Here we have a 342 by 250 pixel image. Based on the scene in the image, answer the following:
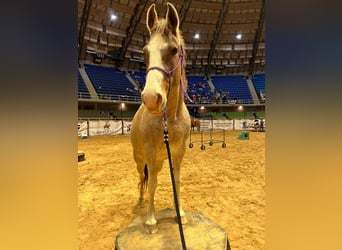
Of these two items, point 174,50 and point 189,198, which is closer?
point 174,50

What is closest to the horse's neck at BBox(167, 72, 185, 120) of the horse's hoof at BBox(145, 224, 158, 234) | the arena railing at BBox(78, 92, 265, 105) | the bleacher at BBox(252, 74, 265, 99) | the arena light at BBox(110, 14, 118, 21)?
the horse's hoof at BBox(145, 224, 158, 234)

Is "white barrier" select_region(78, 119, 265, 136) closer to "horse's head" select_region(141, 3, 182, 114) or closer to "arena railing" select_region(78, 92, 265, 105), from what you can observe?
"arena railing" select_region(78, 92, 265, 105)

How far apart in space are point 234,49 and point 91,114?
22.0 m

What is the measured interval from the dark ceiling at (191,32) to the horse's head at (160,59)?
2026 centimetres

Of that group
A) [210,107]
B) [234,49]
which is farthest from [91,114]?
[234,49]

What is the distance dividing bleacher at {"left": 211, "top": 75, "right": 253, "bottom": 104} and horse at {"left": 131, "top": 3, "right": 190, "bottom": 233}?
89.3ft

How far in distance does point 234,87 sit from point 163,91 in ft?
102

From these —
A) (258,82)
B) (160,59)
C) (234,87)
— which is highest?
(258,82)

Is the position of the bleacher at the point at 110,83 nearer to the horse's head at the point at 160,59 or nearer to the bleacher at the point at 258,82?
the bleacher at the point at 258,82

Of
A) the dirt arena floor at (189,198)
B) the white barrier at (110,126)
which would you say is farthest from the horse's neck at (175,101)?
the white barrier at (110,126)

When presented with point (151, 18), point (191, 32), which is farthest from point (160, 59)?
point (191, 32)

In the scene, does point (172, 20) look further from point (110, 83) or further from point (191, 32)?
point (191, 32)

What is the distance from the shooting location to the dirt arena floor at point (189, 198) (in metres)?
2.46

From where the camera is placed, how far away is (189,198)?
3559 millimetres
